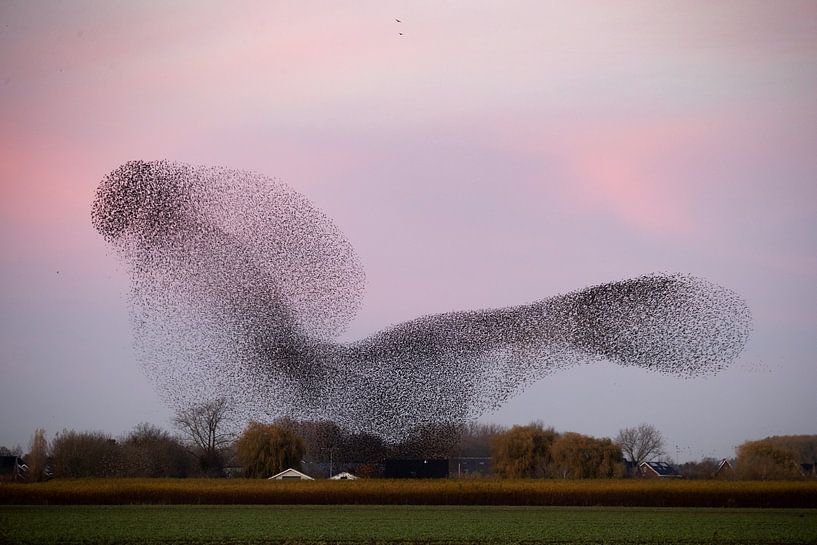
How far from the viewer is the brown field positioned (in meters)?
41.0

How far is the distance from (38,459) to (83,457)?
2458 mm

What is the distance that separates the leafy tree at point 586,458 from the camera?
53.1 m

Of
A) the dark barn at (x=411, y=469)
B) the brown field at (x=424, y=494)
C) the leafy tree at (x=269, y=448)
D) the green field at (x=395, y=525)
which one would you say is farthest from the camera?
the leafy tree at (x=269, y=448)

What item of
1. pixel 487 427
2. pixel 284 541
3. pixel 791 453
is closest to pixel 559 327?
pixel 791 453

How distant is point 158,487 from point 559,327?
65.4 ft

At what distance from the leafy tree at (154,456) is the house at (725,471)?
1246 inches

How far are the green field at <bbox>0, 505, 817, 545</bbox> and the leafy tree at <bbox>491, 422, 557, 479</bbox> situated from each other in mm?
15334

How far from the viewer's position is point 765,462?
170ft

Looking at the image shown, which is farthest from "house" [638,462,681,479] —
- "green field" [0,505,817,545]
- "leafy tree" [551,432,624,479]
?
"green field" [0,505,817,545]

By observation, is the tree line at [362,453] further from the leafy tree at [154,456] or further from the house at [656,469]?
the house at [656,469]

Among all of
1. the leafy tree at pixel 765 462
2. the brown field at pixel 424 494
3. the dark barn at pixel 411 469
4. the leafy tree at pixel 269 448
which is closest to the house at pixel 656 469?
the leafy tree at pixel 765 462

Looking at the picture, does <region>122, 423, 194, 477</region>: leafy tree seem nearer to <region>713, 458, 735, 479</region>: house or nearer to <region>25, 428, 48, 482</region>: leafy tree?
<region>25, 428, 48, 482</region>: leafy tree

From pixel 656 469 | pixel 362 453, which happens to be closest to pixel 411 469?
pixel 362 453

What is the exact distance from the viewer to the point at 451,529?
28562 millimetres
